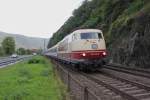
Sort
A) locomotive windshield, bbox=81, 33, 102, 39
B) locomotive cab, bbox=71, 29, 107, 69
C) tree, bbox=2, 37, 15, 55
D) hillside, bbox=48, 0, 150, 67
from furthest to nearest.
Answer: tree, bbox=2, 37, 15, 55 → hillside, bbox=48, 0, 150, 67 → locomotive windshield, bbox=81, 33, 102, 39 → locomotive cab, bbox=71, 29, 107, 69

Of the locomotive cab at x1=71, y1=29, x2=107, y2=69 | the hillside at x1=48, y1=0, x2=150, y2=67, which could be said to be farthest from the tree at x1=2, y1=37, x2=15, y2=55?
the locomotive cab at x1=71, y1=29, x2=107, y2=69

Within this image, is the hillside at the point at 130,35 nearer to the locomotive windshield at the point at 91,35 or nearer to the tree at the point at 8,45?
the locomotive windshield at the point at 91,35

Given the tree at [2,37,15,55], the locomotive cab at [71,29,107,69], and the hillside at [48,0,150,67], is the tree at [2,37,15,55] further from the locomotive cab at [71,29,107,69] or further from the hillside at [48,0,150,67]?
the locomotive cab at [71,29,107,69]

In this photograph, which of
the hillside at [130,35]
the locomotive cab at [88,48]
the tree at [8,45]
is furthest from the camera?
the tree at [8,45]

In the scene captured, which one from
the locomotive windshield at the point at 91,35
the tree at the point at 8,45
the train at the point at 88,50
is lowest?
the train at the point at 88,50

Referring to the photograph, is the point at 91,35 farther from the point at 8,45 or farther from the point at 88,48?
the point at 8,45

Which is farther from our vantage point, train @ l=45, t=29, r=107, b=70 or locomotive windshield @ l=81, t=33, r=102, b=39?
locomotive windshield @ l=81, t=33, r=102, b=39

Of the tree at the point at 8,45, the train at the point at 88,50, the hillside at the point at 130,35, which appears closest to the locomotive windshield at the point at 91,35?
the train at the point at 88,50

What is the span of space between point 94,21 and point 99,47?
31.0 m

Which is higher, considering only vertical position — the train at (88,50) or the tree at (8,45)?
the tree at (8,45)

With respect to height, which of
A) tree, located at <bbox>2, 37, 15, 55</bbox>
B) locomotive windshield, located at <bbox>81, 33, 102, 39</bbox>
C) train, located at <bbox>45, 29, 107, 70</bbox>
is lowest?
train, located at <bbox>45, 29, 107, 70</bbox>

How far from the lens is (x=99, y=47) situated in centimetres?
2431

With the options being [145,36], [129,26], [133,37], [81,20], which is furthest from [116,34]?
[81,20]

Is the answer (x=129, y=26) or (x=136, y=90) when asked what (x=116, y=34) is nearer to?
(x=129, y=26)
